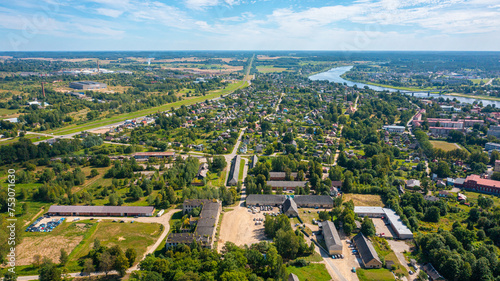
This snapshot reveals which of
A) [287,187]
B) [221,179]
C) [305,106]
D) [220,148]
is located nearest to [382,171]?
[287,187]

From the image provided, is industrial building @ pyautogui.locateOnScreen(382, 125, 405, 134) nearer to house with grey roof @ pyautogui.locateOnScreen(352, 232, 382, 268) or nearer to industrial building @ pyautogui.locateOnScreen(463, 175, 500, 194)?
industrial building @ pyautogui.locateOnScreen(463, 175, 500, 194)

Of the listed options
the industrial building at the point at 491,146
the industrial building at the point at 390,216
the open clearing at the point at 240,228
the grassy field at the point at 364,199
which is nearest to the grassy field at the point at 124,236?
the open clearing at the point at 240,228

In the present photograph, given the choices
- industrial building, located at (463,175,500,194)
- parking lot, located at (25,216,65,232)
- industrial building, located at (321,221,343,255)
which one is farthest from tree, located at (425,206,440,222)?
parking lot, located at (25,216,65,232)

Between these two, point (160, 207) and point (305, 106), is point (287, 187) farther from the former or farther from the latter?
point (305, 106)

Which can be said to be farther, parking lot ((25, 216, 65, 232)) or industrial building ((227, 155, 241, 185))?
industrial building ((227, 155, 241, 185))

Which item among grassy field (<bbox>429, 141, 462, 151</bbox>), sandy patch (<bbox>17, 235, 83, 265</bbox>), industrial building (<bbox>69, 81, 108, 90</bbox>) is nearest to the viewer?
sandy patch (<bbox>17, 235, 83, 265</bbox>)

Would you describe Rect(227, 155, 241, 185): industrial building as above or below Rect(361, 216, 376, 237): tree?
above
